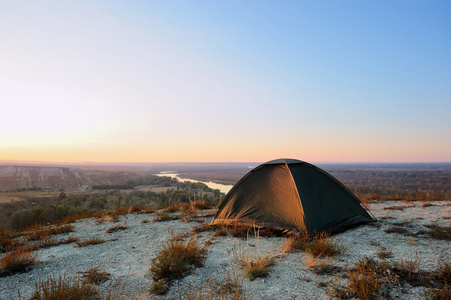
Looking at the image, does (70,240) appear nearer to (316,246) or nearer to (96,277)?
(96,277)

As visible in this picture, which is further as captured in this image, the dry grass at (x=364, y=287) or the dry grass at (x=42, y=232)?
the dry grass at (x=42, y=232)

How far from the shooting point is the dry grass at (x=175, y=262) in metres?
3.88

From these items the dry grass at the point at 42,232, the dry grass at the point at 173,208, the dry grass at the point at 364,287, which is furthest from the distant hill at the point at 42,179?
the dry grass at the point at 364,287

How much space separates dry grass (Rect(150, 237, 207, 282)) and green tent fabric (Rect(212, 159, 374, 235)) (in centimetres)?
226

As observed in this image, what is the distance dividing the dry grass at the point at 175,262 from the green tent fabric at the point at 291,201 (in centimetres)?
226

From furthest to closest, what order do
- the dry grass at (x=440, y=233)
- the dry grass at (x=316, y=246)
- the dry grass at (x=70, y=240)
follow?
1. the dry grass at (x=70, y=240)
2. the dry grass at (x=440, y=233)
3. the dry grass at (x=316, y=246)

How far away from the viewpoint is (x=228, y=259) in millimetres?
4602

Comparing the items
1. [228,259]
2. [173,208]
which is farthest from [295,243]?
[173,208]

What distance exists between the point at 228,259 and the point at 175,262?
1.13m

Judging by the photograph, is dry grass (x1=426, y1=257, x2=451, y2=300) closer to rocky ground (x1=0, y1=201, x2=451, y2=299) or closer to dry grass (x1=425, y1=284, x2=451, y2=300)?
dry grass (x1=425, y1=284, x2=451, y2=300)

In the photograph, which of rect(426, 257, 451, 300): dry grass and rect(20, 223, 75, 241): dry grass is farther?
rect(20, 223, 75, 241): dry grass

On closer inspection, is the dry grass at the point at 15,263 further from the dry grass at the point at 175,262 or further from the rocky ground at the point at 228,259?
the dry grass at the point at 175,262

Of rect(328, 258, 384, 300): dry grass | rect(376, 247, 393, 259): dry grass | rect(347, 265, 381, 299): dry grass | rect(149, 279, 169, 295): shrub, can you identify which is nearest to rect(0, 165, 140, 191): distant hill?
rect(149, 279, 169, 295): shrub

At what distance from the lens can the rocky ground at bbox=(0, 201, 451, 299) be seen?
3.37 meters
